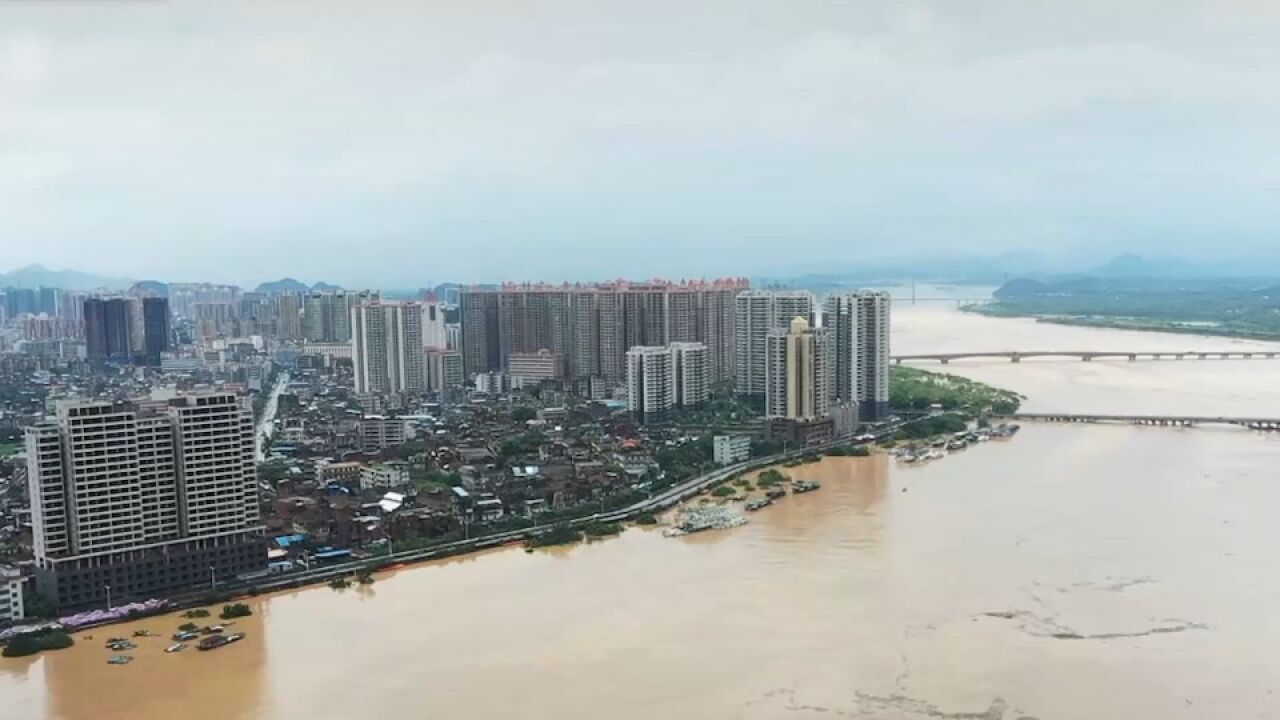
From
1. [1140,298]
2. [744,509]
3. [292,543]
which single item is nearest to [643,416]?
→ [744,509]

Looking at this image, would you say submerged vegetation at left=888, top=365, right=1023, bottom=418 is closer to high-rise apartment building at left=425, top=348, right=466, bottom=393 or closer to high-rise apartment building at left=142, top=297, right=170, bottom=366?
high-rise apartment building at left=425, top=348, right=466, bottom=393

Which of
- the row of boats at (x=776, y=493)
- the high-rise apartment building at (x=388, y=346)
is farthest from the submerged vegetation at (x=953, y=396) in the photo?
the high-rise apartment building at (x=388, y=346)

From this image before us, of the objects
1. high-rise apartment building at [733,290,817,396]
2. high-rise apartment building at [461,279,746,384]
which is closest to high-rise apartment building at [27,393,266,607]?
high-rise apartment building at [733,290,817,396]

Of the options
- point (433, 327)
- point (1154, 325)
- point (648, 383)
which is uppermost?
point (433, 327)

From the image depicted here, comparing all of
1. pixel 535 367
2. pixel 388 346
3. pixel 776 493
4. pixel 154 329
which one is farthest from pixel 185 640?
pixel 154 329

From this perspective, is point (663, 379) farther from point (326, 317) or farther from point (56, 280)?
point (56, 280)

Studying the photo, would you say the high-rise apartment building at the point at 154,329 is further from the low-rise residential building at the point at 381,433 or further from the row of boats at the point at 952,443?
the row of boats at the point at 952,443
